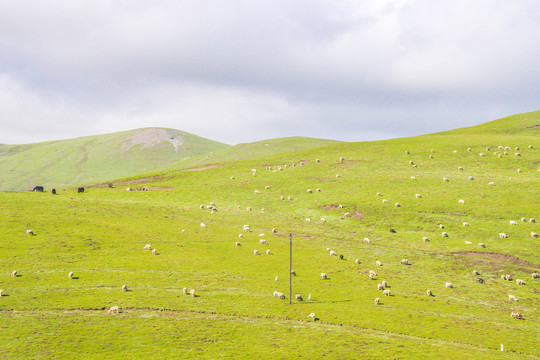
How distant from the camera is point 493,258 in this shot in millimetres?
43500

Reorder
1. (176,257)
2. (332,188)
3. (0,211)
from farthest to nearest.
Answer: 1. (332,188)
2. (0,211)
3. (176,257)

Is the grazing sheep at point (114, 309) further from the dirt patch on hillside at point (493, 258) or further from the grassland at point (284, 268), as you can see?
the dirt patch on hillside at point (493, 258)

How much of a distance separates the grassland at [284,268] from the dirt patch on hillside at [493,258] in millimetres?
304

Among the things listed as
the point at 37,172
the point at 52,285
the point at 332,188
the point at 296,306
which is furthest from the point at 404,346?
the point at 37,172

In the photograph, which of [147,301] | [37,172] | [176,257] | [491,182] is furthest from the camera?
[37,172]

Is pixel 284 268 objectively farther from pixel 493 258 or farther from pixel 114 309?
pixel 493 258

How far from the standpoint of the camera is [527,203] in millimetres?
56500

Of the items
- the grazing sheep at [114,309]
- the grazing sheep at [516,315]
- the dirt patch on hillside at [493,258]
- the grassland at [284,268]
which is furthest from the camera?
the dirt patch on hillside at [493,258]

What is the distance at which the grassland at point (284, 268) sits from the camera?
2416cm

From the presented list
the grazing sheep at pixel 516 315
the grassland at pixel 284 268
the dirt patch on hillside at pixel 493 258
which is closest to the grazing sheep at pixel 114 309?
the grassland at pixel 284 268

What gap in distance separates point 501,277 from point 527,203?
24867mm

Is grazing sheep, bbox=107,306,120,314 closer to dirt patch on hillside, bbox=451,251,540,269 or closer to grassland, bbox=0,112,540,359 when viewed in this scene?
grassland, bbox=0,112,540,359

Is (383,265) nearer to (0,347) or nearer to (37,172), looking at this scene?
(0,347)

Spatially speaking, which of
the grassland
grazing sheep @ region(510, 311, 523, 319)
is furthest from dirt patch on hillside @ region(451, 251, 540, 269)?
grazing sheep @ region(510, 311, 523, 319)
